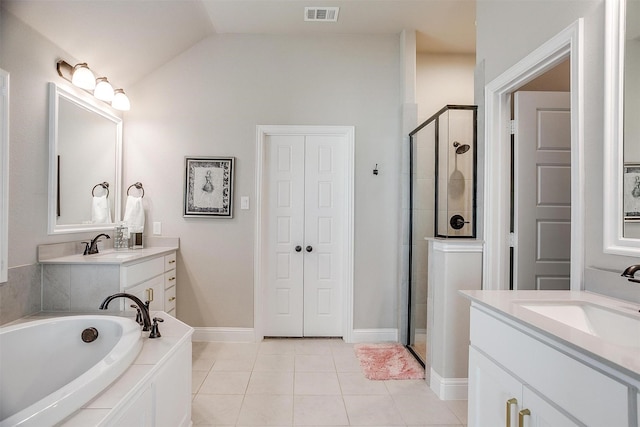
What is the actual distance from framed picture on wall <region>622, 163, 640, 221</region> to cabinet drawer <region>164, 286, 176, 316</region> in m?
3.13

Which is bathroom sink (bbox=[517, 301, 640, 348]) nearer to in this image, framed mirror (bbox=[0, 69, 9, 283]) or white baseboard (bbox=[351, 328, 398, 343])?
white baseboard (bbox=[351, 328, 398, 343])

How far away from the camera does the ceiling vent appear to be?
9.09ft

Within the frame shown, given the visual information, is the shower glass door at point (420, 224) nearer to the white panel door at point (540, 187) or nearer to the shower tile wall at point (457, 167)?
Answer: the shower tile wall at point (457, 167)

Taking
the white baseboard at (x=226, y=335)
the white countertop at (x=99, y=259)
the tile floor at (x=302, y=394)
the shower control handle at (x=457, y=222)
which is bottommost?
the tile floor at (x=302, y=394)

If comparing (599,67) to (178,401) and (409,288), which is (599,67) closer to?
(409,288)

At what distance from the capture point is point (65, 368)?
5.44 feet

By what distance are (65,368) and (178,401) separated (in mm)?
626

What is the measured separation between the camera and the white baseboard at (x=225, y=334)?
3.13 m

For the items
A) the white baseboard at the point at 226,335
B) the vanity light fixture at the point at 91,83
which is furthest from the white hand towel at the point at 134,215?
the white baseboard at the point at 226,335

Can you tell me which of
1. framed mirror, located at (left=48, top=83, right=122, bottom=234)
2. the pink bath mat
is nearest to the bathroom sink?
the pink bath mat

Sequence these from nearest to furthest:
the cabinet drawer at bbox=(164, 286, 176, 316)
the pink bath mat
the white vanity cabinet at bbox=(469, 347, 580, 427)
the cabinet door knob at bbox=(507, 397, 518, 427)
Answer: the white vanity cabinet at bbox=(469, 347, 580, 427) → the cabinet door knob at bbox=(507, 397, 518, 427) → the pink bath mat → the cabinet drawer at bbox=(164, 286, 176, 316)

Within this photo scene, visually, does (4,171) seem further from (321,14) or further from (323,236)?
(321,14)

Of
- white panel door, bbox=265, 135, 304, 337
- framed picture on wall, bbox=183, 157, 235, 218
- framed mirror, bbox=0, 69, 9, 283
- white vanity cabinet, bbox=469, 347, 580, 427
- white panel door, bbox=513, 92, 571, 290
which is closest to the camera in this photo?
white vanity cabinet, bbox=469, 347, 580, 427

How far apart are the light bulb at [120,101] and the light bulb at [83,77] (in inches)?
15.0
